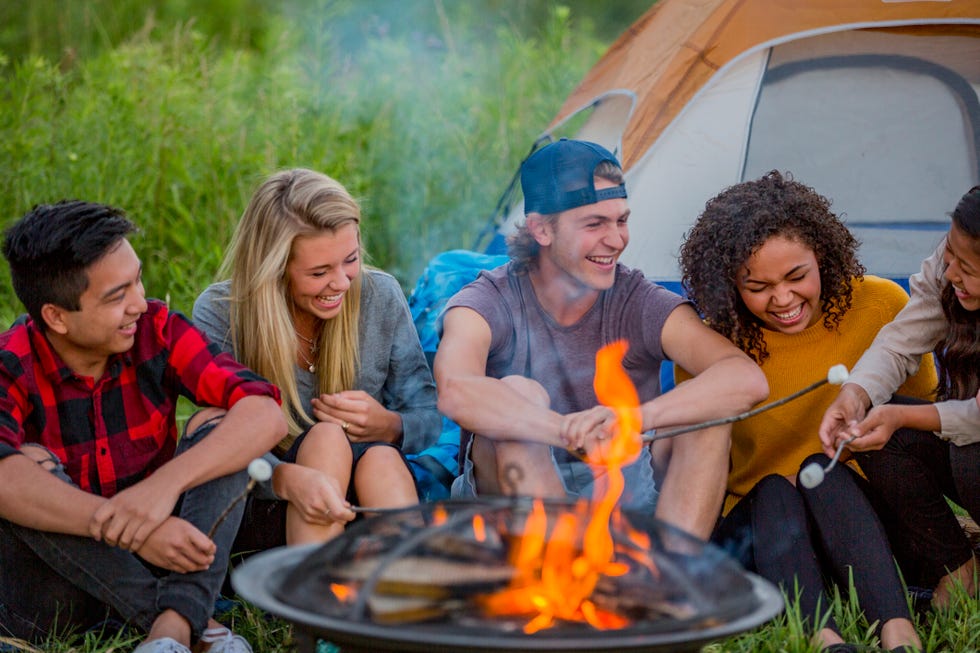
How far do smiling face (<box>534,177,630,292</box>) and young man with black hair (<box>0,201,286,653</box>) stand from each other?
87 centimetres

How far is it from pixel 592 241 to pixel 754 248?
0.43 meters

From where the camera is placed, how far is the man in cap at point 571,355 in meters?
2.71

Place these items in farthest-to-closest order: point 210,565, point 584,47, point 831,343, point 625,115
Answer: point 584,47 < point 625,115 < point 831,343 < point 210,565

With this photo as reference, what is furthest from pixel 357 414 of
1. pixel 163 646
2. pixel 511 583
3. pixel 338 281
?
pixel 511 583

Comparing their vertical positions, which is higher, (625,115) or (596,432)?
(625,115)

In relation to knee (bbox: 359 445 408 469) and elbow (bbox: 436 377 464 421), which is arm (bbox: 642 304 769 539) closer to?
elbow (bbox: 436 377 464 421)

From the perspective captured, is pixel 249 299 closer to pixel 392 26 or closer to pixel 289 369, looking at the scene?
pixel 289 369

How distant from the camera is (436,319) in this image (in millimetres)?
3400

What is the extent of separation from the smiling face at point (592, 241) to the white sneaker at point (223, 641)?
1247 millimetres

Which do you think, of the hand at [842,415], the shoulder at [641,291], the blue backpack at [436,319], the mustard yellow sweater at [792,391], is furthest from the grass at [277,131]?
the hand at [842,415]

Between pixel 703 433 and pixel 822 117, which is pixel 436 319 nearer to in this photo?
pixel 703 433

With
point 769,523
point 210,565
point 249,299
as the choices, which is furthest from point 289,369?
point 769,523

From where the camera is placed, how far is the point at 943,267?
2.78 metres

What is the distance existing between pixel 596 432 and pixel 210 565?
91 cm
